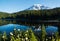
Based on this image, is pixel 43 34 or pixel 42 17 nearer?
pixel 43 34

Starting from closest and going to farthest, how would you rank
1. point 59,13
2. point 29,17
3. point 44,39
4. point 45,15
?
point 44,39, point 59,13, point 45,15, point 29,17

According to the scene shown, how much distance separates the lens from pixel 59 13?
6675cm

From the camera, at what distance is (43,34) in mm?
11617

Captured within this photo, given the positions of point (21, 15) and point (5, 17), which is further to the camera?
point (5, 17)

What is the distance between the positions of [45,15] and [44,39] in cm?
6024

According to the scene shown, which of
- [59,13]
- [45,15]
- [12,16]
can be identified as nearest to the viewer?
[59,13]

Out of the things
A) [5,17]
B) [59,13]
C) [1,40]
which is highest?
[1,40]

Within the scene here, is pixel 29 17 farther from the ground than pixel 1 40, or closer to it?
closer to it

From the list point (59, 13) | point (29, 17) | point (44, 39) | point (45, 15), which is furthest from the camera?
point (29, 17)

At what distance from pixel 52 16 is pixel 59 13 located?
305 cm

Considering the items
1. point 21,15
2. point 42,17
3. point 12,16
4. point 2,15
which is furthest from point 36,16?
point 2,15

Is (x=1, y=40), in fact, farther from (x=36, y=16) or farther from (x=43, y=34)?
(x=36, y=16)

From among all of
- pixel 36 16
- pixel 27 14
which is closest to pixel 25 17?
pixel 27 14

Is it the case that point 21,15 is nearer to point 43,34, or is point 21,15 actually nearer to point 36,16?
point 36,16
